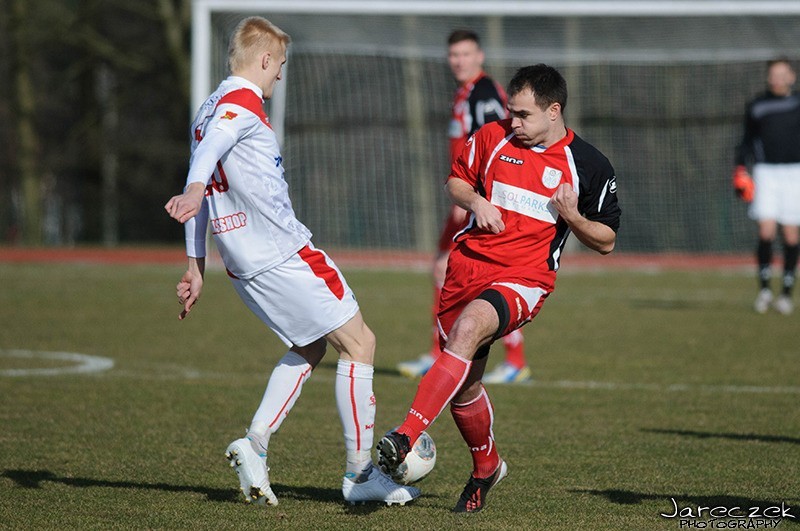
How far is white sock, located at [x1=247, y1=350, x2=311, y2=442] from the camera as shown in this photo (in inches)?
196

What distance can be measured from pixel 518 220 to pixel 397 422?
2.31 meters

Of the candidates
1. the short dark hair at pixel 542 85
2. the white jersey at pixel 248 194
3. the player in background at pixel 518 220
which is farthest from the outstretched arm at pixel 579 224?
the white jersey at pixel 248 194

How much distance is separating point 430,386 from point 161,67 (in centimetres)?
3044

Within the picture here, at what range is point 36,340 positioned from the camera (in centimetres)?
1053

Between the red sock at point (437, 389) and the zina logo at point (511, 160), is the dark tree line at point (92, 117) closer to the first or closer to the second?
the zina logo at point (511, 160)

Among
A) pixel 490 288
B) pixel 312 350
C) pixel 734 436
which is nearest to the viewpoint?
pixel 490 288

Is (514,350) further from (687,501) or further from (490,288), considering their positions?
(490,288)

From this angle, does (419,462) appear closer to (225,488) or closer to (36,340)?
(225,488)

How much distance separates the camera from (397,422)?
22.5ft

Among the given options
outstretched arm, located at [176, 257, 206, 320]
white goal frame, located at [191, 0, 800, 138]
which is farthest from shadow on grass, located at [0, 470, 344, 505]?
white goal frame, located at [191, 0, 800, 138]

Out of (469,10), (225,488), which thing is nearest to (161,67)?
(469,10)

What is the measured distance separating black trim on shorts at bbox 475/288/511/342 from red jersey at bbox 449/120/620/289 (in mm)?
173

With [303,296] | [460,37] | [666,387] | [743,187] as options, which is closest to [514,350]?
[666,387]

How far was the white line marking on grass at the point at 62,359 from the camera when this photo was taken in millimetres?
8586
